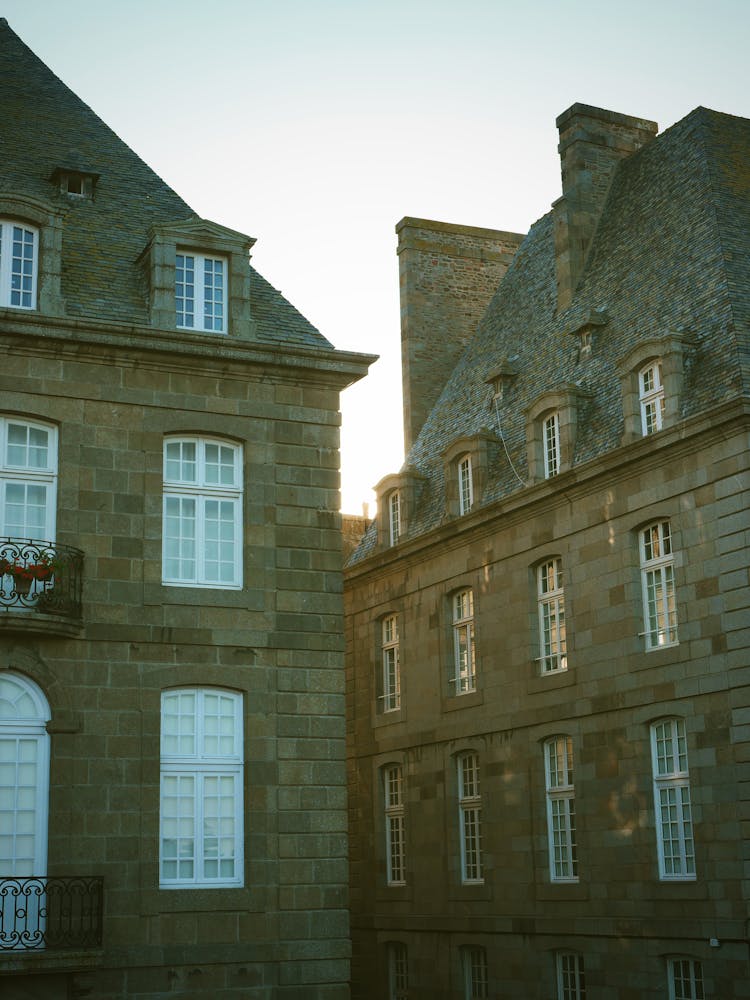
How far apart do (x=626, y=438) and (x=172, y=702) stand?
10.5 metres

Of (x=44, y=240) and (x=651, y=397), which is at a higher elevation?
(x=44, y=240)

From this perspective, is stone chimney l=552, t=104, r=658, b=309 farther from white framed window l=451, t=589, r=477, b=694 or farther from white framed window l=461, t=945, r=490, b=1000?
white framed window l=461, t=945, r=490, b=1000

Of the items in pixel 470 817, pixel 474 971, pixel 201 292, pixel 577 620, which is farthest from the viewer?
pixel 470 817

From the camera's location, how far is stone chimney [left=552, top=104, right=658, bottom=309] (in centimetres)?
3372

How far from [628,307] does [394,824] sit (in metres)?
12.9

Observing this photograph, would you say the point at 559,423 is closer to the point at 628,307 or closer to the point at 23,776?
the point at 628,307

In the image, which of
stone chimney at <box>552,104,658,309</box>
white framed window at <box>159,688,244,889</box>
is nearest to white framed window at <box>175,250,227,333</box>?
white framed window at <box>159,688,244,889</box>

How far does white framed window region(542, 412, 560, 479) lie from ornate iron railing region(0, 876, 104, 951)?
13.8m

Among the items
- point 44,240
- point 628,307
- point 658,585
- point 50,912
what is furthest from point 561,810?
point 44,240

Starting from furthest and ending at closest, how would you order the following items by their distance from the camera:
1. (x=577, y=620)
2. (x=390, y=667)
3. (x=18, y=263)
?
(x=390, y=667) → (x=577, y=620) → (x=18, y=263)

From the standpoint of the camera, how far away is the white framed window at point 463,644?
105 feet

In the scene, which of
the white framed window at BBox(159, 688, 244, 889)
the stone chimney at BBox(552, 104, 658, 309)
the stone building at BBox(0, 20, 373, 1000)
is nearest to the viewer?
the stone building at BBox(0, 20, 373, 1000)

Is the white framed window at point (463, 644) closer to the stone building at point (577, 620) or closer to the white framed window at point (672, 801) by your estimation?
the stone building at point (577, 620)

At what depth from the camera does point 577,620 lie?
28438 mm
